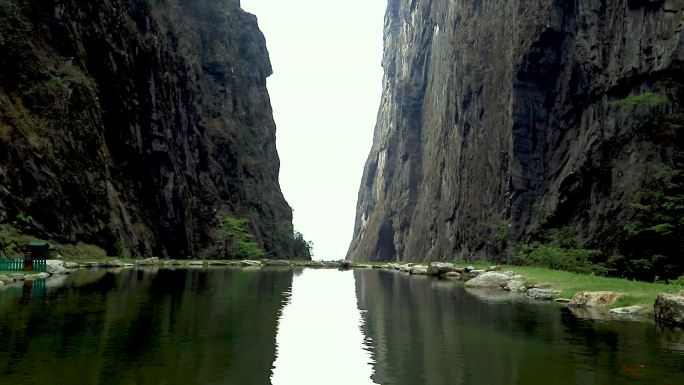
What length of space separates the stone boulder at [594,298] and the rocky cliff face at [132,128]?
38291 mm

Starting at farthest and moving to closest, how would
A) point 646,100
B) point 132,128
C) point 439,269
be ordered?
point 132,128, point 439,269, point 646,100

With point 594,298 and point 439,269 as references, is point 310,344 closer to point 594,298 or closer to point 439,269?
point 594,298

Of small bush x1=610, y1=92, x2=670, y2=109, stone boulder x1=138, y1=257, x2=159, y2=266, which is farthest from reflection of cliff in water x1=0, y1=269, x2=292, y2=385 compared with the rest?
small bush x1=610, y1=92, x2=670, y2=109

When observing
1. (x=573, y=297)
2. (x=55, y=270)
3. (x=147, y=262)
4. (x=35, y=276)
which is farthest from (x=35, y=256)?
(x=573, y=297)

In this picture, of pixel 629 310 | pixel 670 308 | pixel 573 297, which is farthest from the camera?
pixel 573 297

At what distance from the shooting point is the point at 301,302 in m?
25.1

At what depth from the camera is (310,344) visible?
14539 mm

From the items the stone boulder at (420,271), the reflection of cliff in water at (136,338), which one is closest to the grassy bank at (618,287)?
the reflection of cliff in water at (136,338)

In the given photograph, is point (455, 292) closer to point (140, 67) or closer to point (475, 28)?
point (140, 67)

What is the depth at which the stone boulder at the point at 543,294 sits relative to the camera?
27.0 metres

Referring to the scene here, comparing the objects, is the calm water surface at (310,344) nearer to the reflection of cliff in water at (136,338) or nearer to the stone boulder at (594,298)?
the reflection of cliff in water at (136,338)

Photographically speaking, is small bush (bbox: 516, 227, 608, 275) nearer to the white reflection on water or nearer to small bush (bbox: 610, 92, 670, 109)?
small bush (bbox: 610, 92, 670, 109)

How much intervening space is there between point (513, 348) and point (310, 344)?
5007 millimetres

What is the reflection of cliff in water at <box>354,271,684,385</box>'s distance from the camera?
1107cm
